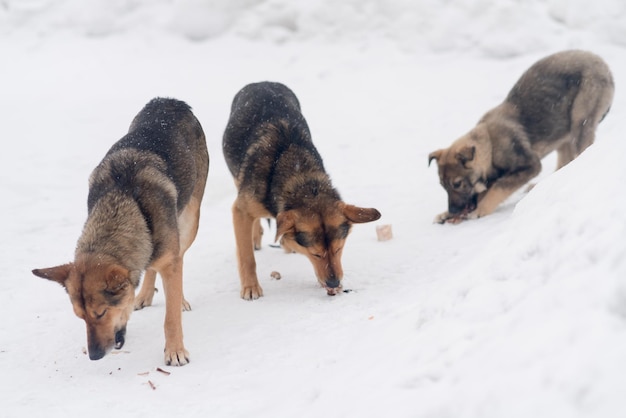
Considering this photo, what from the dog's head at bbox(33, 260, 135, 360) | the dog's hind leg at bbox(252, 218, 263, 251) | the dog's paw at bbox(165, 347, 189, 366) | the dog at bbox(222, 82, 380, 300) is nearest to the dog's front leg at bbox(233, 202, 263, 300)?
the dog at bbox(222, 82, 380, 300)

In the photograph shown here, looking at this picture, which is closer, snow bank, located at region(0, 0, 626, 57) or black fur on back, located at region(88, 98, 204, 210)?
black fur on back, located at region(88, 98, 204, 210)

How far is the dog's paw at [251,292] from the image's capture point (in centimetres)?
664

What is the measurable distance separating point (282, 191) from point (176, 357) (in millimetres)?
2136

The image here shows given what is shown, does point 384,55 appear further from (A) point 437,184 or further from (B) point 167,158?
(B) point 167,158

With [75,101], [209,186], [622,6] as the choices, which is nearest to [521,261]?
[209,186]

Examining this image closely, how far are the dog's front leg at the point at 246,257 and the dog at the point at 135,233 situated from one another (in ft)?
1.79

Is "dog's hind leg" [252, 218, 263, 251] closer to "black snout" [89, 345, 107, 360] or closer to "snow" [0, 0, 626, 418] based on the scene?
"snow" [0, 0, 626, 418]

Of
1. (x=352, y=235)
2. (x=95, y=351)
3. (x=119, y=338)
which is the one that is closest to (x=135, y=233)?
(x=119, y=338)

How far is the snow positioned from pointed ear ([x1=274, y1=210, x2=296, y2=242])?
0.78m

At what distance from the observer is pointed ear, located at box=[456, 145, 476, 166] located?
8406mm

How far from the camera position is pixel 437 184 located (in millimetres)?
10156

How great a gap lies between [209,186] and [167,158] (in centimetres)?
427

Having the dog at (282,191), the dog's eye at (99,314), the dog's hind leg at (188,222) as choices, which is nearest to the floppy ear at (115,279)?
the dog's eye at (99,314)

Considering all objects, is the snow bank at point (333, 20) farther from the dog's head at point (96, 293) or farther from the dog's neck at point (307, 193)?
the dog's head at point (96, 293)
